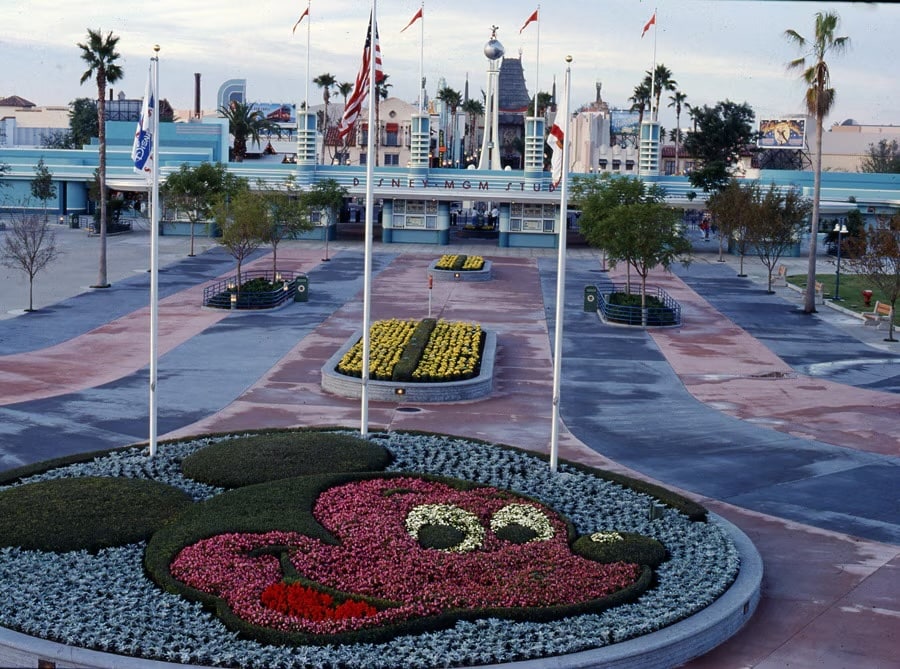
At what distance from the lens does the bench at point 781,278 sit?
6259cm

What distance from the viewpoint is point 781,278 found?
64.6 metres

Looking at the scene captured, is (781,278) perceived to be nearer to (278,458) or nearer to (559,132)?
(559,132)

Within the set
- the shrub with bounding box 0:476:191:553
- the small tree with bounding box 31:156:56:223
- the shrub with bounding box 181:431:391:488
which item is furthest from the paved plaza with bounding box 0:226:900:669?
the small tree with bounding box 31:156:56:223

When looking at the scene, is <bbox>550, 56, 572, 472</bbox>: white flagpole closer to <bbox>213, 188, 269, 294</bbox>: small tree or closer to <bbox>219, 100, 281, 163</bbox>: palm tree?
<bbox>213, 188, 269, 294</bbox>: small tree

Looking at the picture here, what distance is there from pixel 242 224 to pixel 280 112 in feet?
376

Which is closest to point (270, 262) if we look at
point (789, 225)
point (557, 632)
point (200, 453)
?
point (789, 225)

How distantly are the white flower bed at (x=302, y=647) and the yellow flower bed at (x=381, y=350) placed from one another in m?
12.9

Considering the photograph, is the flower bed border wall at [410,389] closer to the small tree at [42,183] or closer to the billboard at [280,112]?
the small tree at [42,183]

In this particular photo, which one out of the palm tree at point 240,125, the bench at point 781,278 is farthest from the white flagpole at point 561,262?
the palm tree at point 240,125

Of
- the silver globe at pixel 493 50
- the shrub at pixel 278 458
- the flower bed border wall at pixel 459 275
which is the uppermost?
the silver globe at pixel 493 50

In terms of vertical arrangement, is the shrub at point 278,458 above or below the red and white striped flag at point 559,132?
below

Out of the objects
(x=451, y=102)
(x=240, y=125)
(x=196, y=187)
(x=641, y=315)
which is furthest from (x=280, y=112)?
(x=641, y=315)

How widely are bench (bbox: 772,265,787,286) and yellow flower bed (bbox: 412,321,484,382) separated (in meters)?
27.4

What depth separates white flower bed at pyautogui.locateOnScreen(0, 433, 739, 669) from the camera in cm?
1405
